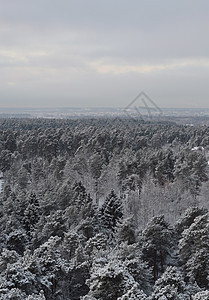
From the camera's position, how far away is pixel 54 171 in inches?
2015

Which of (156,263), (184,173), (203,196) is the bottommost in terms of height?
(156,263)

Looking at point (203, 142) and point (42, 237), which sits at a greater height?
point (203, 142)

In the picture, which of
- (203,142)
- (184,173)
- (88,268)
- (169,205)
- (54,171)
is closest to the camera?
(88,268)

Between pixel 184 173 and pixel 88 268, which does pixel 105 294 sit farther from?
pixel 184 173

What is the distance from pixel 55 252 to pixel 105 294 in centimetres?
639

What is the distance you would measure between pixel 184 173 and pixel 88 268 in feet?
97.7

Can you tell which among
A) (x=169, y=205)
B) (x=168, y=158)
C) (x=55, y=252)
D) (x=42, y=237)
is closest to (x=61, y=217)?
(x=42, y=237)

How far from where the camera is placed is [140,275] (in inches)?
716

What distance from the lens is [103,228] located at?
32.3 metres

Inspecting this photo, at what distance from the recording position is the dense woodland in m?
15.9

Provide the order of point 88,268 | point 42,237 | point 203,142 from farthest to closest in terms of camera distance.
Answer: point 203,142, point 42,237, point 88,268

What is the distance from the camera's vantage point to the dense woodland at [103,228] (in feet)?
52.1

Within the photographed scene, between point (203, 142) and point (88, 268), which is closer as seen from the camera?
point (88, 268)

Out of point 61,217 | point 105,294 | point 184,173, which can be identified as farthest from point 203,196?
point 105,294
